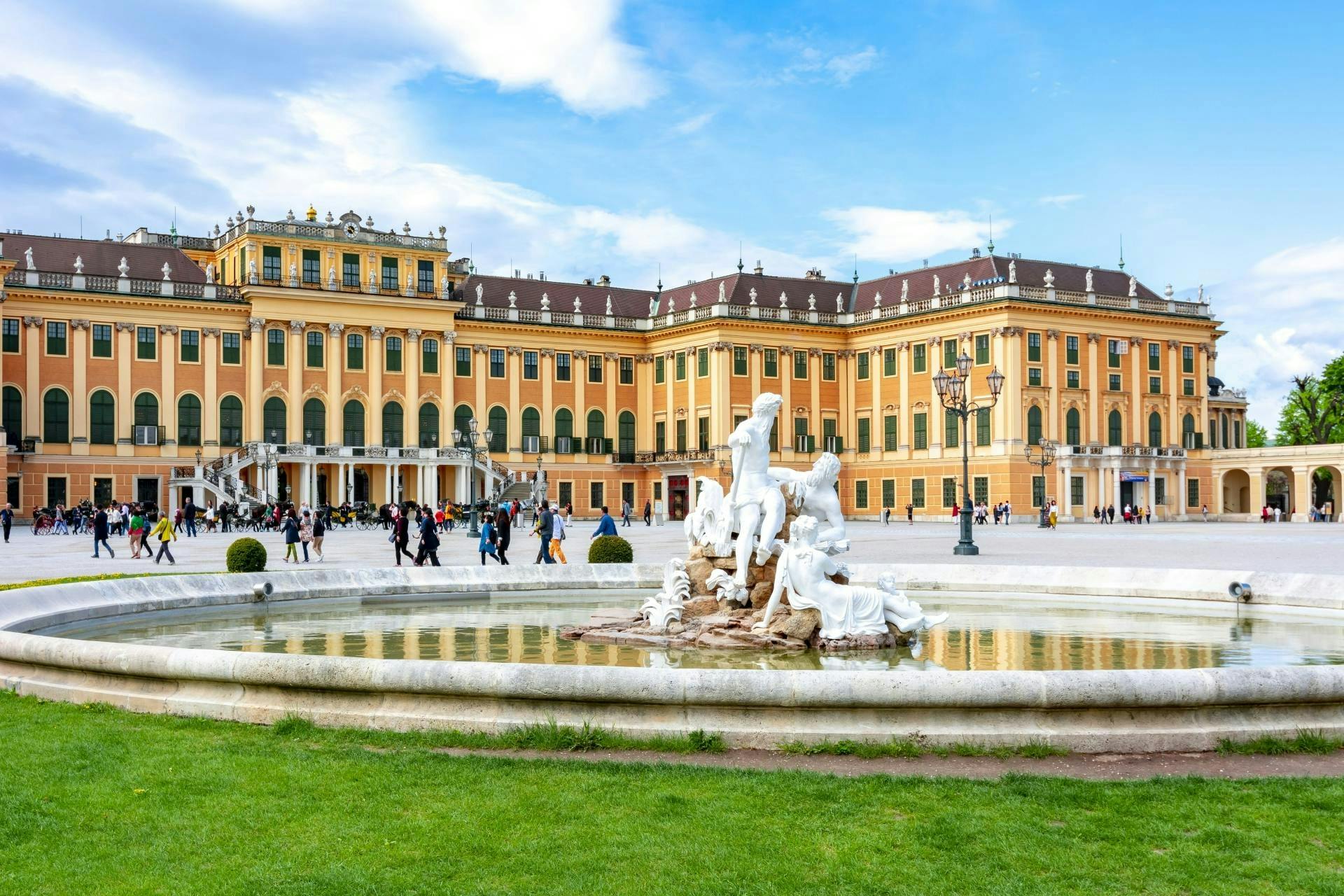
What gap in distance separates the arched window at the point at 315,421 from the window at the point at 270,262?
22.8 ft

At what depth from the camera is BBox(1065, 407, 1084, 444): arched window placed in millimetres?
70688

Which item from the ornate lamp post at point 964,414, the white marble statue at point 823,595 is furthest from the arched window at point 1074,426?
the white marble statue at point 823,595

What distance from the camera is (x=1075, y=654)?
A: 40.7 feet

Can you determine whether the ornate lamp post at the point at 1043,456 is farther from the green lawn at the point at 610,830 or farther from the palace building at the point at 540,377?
the green lawn at the point at 610,830

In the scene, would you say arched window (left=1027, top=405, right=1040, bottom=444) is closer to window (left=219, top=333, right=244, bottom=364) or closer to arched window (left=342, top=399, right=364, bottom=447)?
arched window (left=342, top=399, right=364, bottom=447)

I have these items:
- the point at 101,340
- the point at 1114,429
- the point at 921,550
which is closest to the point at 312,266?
the point at 101,340

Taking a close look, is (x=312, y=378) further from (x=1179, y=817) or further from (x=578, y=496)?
(x=1179, y=817)

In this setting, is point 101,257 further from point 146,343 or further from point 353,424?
point 353,424

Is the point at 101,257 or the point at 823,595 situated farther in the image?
the point at 101,257

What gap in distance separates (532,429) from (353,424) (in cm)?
1089

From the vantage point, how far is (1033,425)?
6938 centimetres

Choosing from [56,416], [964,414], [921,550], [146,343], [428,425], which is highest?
[146,343]

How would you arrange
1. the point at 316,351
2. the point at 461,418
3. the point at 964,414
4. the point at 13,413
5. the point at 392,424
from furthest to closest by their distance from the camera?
the point at 461,418 → the point at 392,424 → the point at 316,351 → the point at 13,413 → the point at 964,414

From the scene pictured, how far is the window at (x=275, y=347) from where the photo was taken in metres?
69.2
